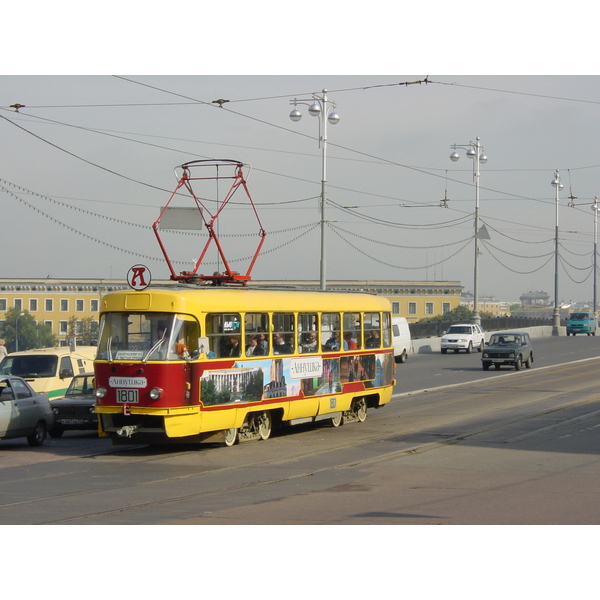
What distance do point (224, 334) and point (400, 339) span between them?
1149 inches

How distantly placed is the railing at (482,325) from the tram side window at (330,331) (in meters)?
35.3

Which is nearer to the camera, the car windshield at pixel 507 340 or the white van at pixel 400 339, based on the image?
the car windshield at pixel 507 340

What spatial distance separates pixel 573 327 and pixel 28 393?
61.0m

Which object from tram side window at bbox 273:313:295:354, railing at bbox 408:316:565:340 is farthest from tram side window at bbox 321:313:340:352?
railing at bbox 408:316:565:340

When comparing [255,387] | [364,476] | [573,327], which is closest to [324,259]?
[255,387]

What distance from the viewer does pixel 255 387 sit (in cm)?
1673

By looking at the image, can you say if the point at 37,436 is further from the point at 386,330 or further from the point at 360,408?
the point at 386,330

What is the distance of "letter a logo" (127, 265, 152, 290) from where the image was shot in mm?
15789

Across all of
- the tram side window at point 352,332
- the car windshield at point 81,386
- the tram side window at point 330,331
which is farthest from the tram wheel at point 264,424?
the car windshield at point 81,386

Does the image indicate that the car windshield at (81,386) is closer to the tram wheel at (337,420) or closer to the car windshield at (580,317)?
the tram wheel at (337,420)

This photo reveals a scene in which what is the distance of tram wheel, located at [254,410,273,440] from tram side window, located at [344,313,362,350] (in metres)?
2.95

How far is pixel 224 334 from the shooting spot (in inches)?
641

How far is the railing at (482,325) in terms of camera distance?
5616 centimetres

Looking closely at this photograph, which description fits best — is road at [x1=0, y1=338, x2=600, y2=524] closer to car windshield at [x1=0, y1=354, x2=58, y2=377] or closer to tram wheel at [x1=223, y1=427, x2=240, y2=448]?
tram wheel at [x1=223, y1=427, x2=240, y2=448]
